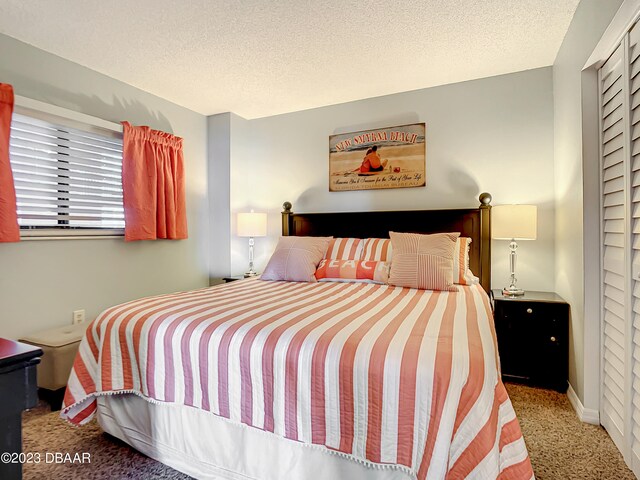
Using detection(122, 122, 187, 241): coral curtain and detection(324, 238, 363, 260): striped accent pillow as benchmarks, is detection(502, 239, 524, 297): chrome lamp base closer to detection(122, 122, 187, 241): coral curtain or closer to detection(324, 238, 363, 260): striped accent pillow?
detection(324, 238, 363, 260): striped accent pillow

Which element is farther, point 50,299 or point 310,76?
point 310,76

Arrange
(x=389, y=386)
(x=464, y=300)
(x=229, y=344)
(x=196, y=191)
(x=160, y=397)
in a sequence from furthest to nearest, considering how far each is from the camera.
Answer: (x=196, y=191)
(x=464, y=300)
(x=160, y=397)
(x=229, y=344)
(x=389, y=386)

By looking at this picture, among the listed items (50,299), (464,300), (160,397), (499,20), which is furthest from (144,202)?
(499,20)

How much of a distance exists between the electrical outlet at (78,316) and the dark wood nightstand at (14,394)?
2295mm

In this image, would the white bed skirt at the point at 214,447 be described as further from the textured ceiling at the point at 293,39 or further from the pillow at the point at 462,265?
the textured ceiling at the point at 293,39

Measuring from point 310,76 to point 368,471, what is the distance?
2859mm

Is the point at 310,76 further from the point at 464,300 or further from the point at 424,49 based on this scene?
the point at 464,300

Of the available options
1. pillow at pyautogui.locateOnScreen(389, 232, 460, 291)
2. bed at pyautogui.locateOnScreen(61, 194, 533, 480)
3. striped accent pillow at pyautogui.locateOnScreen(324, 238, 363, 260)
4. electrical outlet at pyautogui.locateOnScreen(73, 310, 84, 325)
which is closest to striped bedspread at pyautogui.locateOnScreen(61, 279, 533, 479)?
bed at pyautogui.locateOnScreen(61, 194, 533, 480)

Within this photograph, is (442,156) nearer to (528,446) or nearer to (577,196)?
(577,196)

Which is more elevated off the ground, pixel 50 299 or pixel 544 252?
pixel 544 252

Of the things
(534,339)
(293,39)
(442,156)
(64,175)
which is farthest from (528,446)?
(64,175)

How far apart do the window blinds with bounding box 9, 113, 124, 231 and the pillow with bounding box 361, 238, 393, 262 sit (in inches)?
84.8

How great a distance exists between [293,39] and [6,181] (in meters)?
2.10

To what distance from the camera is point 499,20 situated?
7.27 ft
